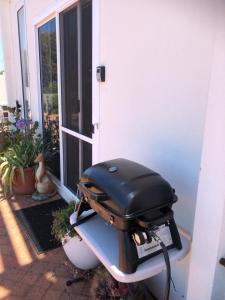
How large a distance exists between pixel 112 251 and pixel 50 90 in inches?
111

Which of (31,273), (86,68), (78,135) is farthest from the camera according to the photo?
(78,135)

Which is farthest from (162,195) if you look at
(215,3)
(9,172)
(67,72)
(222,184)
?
(9,172)

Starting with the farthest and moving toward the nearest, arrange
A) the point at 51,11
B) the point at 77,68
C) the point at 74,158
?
1. the point at 74,158
2. the point at 51,11
3. the point at 77,68

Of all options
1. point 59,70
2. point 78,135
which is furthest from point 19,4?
point 78,135

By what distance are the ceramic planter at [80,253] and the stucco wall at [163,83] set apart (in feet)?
2.37

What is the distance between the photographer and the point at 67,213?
221 cm

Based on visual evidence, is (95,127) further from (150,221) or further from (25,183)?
(25,183)

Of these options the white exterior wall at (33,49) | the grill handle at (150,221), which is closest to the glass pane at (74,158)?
the white exterior wall at (33,49)

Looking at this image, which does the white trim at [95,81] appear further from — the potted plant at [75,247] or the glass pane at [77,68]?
the potted plant at [75,247]

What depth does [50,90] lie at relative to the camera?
3561mm

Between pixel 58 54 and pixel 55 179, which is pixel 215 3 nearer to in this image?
pixel 58 54

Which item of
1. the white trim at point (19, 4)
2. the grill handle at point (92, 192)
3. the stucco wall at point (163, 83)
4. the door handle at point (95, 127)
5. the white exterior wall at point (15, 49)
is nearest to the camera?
the grill handle at point (92, 192)

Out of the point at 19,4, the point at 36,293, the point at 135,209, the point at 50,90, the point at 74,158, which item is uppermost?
the point at 19,4

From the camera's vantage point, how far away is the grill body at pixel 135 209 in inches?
41.7
